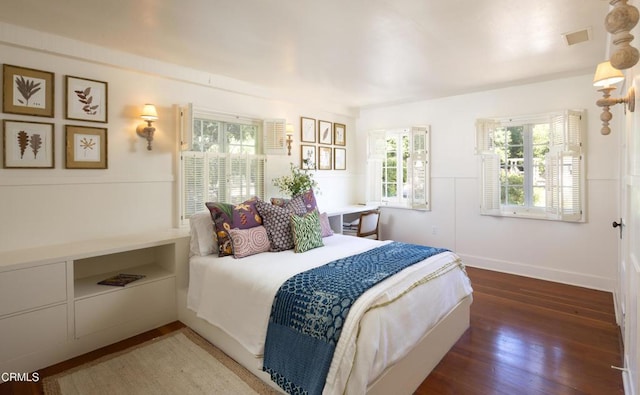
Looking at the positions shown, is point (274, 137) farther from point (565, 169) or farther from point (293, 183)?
point (565, 169)

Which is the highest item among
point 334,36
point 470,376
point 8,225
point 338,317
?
point 334,36

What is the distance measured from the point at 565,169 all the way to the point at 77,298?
492 cm

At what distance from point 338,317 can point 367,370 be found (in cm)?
28

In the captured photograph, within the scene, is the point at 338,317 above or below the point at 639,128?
below

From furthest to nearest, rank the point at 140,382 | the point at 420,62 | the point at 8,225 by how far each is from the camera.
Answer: the point at 420,62, the point at 8,225, the point at 140,382

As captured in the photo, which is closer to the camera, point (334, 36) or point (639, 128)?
point (639, 128)

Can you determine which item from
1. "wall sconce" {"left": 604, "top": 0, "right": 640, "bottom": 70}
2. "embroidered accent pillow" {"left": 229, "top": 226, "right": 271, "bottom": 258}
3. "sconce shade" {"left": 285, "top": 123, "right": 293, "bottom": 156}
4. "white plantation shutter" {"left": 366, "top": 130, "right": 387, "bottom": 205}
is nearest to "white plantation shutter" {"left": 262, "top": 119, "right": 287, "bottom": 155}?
"sconce shade" {"left": 285, "top": 123, "right": 293, "bottom": 156}

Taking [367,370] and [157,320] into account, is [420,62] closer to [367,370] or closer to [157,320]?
[367,370]

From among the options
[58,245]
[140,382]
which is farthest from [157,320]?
[58,245]

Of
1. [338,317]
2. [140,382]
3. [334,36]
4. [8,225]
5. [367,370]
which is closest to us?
[367,370]

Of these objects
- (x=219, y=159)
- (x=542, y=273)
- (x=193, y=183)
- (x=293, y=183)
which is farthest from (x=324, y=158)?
(x=542, y=273)

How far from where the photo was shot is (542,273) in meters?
4.09

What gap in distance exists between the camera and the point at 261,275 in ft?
7.50

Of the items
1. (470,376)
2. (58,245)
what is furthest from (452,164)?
(58,245)
